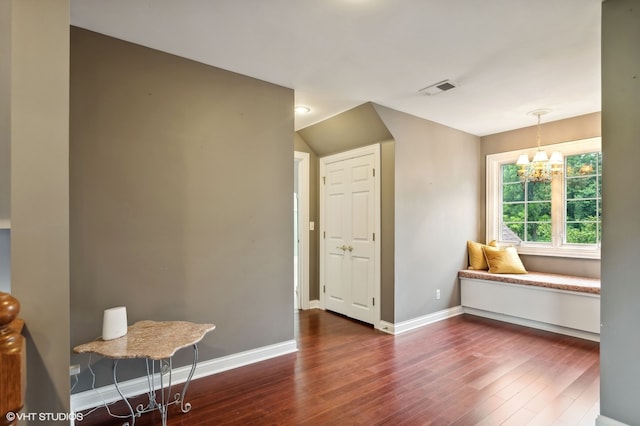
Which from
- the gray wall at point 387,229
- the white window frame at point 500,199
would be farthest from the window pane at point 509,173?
the gray wall at point 387,229

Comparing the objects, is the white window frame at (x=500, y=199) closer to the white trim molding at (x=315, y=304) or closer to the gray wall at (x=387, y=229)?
the gray wall at (x=387, y=229)

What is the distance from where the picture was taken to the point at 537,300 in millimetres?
3863

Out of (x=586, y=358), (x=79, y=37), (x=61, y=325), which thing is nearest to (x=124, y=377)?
(x=61, y=325)

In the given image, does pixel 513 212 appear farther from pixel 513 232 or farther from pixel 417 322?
pixel 417 322

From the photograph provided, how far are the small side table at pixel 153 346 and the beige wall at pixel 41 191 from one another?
591 millimetres

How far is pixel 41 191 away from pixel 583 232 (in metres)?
5.09

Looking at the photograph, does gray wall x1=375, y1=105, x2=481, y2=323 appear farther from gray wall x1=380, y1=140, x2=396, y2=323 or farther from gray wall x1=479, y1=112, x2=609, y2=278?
gray wall x1=479, y1=112, x2=609, y2=278

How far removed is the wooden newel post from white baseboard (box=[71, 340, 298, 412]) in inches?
60.5

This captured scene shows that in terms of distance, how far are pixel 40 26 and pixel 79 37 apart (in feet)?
4.04

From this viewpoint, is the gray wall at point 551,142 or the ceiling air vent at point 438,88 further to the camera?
the gray wall at point 551,142

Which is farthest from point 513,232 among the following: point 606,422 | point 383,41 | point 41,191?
point 41,191

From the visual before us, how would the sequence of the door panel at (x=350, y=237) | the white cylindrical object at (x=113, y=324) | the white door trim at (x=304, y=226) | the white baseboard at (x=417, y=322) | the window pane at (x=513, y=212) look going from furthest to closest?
the white door trim at (x=304, y=226) < the window pane at (x=513, y=212) < the door panel at (x=350, y=237) < the white baseboard at (x=417, y=322) < the white cylindrical object at (x=113, y=324)

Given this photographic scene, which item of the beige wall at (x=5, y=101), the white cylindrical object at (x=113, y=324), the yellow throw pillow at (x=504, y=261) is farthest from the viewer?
the yellow throw pillow at (x=504, y=261)

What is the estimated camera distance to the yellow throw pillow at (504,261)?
4262mm
